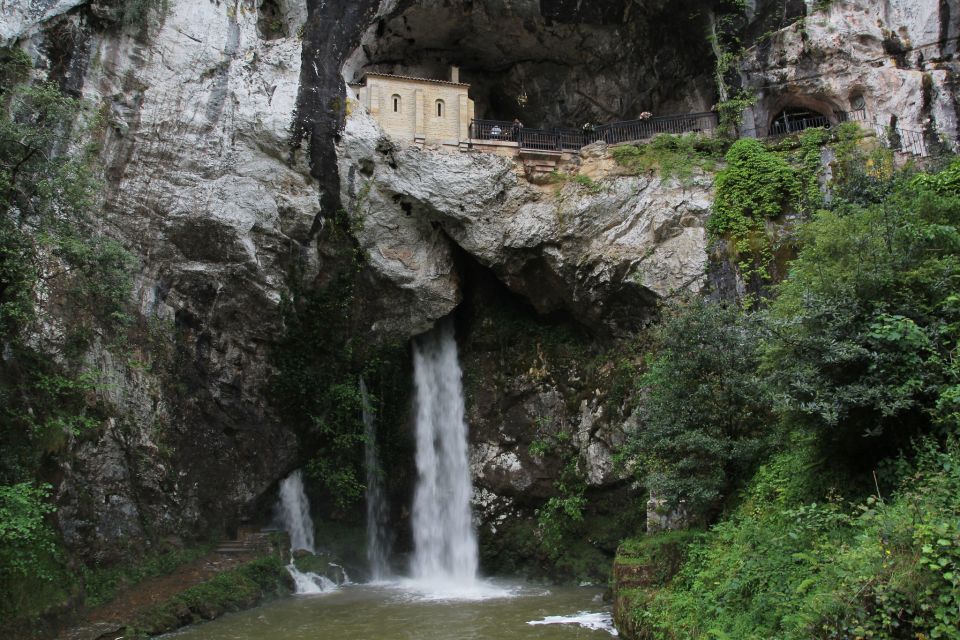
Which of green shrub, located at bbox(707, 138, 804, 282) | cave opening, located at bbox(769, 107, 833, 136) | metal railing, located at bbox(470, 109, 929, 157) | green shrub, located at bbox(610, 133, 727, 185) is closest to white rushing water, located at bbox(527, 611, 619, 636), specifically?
green shrub, located at bbox(707, 138, 804, 282)

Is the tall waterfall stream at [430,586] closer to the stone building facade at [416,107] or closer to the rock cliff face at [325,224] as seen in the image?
the rock cliff face at [325,224]

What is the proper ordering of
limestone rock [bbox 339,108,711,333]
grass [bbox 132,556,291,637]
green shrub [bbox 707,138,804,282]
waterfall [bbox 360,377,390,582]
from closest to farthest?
1. grass [bbox 132,556,291,637]
2. green shrub [bbox 707,138,804,282]
3. limestone rock [bbox 339,108,711,333]
4. waterfall [bbox 360,377,390,582]

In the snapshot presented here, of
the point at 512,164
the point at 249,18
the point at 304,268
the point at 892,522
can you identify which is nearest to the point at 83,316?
the point at 304,268

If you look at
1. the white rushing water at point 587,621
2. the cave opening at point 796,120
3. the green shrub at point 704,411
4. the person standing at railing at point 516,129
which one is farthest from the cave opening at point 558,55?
the white rushing water at point 587,621

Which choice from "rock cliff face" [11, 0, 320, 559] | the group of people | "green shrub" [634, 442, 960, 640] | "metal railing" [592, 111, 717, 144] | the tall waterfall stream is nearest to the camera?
"green shrub" [634, 442, 960, 640]

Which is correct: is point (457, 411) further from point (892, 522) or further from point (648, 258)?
point (892, 522)

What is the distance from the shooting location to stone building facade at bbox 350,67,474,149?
19.3 metres

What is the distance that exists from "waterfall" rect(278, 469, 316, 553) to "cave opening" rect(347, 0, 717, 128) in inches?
477

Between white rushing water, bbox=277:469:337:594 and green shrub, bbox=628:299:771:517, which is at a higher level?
green shrub, bbox=628:299:771:517

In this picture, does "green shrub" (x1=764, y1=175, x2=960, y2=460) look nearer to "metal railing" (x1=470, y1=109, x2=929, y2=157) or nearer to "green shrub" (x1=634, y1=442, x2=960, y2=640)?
"green shrub" (x1=634, y1=442, x2=960, y2=640)

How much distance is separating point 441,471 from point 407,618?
6436 millimetres

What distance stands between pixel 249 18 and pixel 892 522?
1760 cm

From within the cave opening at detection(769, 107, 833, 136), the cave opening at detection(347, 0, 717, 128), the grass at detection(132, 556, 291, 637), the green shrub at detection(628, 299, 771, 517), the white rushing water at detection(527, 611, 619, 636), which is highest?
the cave opening at detection(347, 0, 717, 128)

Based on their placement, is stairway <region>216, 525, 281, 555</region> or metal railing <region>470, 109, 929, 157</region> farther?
metal railing <region>470, 109, 929, 157</region>
